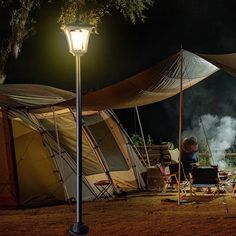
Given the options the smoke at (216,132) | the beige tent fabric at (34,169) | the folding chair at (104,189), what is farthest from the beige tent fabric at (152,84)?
the smoke at (216,132)

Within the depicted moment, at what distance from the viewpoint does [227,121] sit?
63.2 feet

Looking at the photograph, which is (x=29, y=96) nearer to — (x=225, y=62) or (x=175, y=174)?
(x=175, y=174)

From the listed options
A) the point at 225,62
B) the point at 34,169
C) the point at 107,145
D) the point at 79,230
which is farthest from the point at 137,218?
the point at 107,145

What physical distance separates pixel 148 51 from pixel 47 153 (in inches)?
505

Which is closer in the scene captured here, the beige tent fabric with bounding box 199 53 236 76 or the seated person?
the beige tent fabric with bounding box 199 53 236 76

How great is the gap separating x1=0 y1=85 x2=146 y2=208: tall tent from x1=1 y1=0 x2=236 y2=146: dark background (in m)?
8.44

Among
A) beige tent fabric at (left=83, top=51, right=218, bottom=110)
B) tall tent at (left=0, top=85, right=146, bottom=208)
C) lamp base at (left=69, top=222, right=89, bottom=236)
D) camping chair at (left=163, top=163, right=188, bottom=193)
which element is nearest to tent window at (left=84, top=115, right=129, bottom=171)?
tall tent at (left=0, top=85, right=146, bottom=208)

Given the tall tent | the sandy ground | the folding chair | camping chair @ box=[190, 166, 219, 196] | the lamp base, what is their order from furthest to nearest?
the folding chair → the tall tent → camping chair @ box=[190, 166, 219, 196] → the sandy ground → the lamp base

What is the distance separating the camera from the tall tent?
1040 centimetres

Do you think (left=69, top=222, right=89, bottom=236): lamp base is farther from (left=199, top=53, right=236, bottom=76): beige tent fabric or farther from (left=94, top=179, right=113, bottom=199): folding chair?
(left=94, top=179, right=113, bottom=199): folding chair

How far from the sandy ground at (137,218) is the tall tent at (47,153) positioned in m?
0.53

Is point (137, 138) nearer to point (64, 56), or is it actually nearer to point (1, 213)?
point (64, 56)

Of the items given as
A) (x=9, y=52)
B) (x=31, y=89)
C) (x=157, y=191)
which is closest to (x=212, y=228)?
(x=157, y=191)

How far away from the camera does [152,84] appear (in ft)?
31.4
